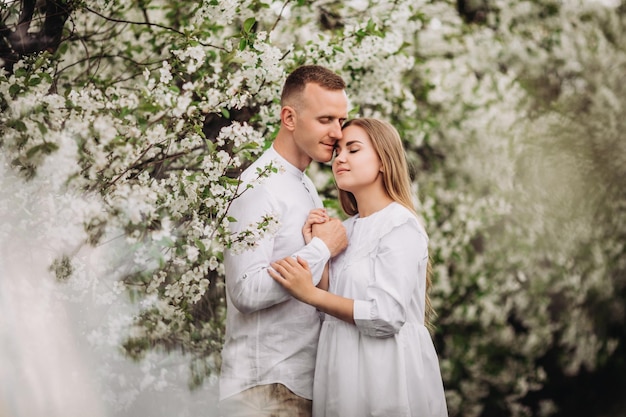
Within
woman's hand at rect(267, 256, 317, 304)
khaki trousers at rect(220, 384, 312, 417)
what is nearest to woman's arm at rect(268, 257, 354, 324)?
woman's hand at rect(267, 256, 317, 304)

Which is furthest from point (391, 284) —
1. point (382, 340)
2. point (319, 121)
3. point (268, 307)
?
point (319, 121)

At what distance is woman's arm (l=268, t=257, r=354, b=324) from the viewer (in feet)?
7.82

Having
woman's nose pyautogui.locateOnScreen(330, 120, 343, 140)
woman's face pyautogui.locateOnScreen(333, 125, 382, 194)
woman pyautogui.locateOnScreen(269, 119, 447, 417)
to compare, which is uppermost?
woman's nose pyautogui.locateOnScreen(330, 120, 343, 140)

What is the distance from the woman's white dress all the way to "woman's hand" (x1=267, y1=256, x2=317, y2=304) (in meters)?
0.18

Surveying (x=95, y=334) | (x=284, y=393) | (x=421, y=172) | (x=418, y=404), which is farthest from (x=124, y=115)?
(x=421, y=172)

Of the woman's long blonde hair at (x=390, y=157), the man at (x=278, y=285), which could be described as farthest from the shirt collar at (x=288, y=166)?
the woman's long blonde hair at (x=390, y=157)

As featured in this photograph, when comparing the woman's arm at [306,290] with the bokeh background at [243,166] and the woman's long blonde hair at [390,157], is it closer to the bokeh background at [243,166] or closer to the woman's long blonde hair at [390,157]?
the bokeh background at [243,166]

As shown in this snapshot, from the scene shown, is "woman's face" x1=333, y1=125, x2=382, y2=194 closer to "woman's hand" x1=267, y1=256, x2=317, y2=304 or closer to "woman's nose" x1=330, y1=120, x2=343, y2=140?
"woman's nose" x1=330, y1=120, x2=343, y2=140

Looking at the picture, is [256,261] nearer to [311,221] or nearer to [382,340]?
[311,221]

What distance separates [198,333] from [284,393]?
816 millimetres

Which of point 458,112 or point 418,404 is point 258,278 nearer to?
point 418,404

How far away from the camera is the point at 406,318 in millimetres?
2564

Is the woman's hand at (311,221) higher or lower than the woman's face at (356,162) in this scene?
lower

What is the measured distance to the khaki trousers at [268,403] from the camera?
244 cm
